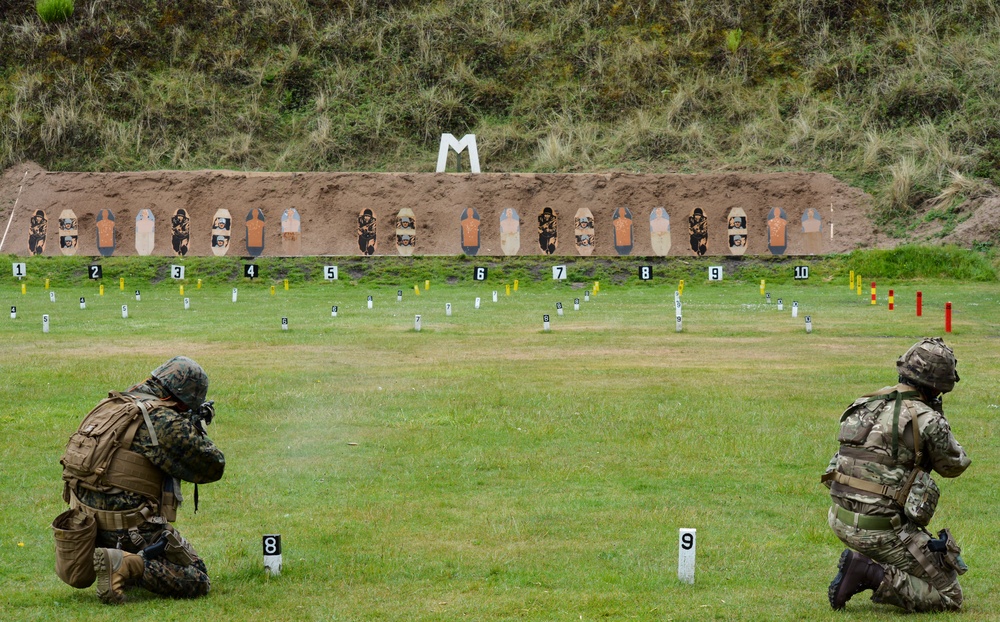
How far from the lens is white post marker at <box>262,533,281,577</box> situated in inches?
309

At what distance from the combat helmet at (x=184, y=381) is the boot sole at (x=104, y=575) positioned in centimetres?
108

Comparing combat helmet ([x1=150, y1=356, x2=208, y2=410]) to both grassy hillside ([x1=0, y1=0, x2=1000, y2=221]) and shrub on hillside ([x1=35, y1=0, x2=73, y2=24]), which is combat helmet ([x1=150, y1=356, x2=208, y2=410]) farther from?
shrub on hillside ([x1=35, y1=0, x2=73, y2=24])

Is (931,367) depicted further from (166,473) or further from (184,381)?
(166,473)

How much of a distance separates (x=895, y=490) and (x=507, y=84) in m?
52.6

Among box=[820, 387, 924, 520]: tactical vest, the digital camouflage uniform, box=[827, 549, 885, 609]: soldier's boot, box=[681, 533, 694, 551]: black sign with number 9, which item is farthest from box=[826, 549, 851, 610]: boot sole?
the digital camouflage uniform

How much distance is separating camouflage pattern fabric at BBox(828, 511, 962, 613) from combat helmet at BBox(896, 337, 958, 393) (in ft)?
2.96

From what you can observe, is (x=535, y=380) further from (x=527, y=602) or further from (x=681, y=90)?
(x=681, y=90)

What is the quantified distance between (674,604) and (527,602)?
92 cm

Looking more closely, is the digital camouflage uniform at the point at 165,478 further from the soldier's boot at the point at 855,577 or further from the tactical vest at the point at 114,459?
the soldier's boot at the point at 855,577

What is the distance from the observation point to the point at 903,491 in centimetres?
701

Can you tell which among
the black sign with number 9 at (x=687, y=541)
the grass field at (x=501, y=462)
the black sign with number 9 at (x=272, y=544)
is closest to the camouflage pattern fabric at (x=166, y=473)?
the grass field at (x=501, y=462)

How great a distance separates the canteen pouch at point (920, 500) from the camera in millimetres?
6969

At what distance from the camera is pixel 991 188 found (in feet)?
150

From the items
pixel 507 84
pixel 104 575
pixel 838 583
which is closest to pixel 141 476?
pixel 104 575
